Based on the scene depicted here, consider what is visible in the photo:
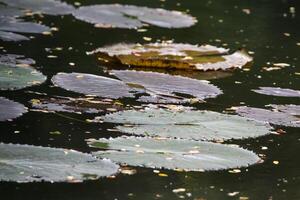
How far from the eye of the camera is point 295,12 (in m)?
6.45

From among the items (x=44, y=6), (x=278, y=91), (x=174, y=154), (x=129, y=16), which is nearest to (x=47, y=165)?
(x=174, y=154)

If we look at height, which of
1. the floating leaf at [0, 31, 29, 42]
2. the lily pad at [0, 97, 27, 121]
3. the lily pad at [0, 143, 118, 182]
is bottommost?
the lily pad at [0, 143, 118, 182]

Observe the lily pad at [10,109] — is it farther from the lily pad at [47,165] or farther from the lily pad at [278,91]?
the lily pad at [278,91]

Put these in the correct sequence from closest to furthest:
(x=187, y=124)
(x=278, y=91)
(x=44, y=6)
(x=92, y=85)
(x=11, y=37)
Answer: (x=187, y=124) < (x=92, y=85) < (x=278, y=91) < (x=11, y=37) < (x=44, y=6)

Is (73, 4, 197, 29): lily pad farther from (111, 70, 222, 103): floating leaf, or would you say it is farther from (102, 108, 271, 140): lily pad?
(102, 108, 271, 140): lily pad

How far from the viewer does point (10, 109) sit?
3.52 meters

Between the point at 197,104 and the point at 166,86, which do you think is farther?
the point at 166,86

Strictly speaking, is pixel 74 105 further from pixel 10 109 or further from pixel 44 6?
pixel 44 6

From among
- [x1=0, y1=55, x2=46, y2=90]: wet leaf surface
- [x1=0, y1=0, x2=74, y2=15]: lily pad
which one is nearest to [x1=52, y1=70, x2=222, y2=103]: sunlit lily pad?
[x1=0, y1=55, x2=46, y2=90]: wet leaf surface

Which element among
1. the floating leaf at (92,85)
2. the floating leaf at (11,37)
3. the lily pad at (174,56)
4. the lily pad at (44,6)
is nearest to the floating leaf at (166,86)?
the floating leaf at (92,85)

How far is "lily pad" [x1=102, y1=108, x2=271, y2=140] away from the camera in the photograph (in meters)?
3.36

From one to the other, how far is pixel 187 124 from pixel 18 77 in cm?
102

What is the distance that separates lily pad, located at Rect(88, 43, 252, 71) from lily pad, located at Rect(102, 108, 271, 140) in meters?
0.89

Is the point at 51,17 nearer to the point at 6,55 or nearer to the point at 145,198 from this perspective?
the point at 6,55
